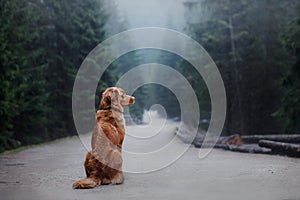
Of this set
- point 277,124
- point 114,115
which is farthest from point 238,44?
point 114,115

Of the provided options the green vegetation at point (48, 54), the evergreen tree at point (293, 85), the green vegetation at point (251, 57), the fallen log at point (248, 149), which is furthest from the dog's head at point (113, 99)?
the green vegetation at point (251, 57)

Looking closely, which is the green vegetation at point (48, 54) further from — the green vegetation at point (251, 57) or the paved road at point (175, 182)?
the paved road at point (175, 182)

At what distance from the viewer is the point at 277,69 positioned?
73.9ft

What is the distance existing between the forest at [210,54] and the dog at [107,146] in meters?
12.1

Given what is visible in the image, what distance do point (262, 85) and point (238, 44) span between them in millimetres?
2949

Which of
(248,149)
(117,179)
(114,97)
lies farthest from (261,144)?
(114,97)

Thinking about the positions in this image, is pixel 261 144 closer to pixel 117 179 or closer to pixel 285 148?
pixel 285 148

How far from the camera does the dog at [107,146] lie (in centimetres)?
564

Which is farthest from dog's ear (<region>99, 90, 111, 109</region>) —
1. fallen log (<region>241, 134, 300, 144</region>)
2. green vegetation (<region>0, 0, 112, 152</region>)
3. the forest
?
the forest

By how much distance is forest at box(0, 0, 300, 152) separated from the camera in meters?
18.5

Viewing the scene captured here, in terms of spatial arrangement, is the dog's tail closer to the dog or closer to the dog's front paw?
the dog

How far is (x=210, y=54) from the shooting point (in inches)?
946

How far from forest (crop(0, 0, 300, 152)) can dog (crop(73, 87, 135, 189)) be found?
12147 millimetres

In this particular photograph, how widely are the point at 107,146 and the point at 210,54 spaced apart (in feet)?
63.2
